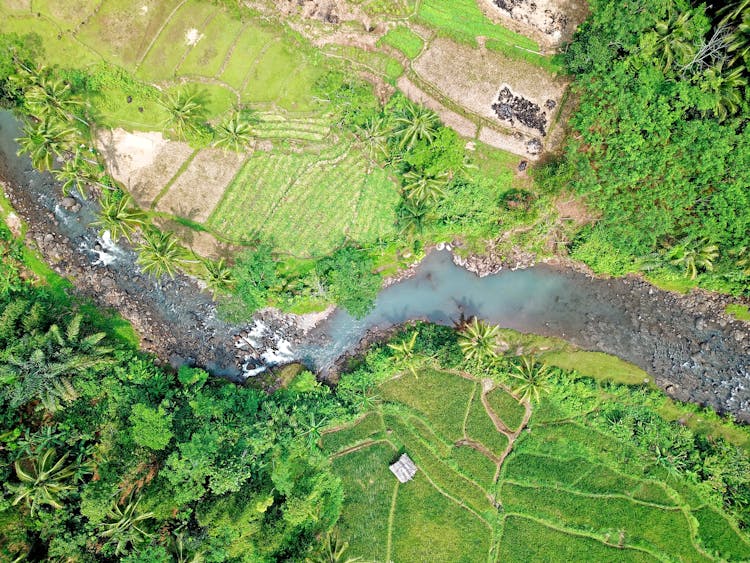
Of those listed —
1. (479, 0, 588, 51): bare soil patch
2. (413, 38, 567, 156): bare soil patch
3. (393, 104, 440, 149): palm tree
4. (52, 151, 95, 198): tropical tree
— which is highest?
(479, 0, 588, 51): bare soil patch

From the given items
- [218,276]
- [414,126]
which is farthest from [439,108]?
[218,276]

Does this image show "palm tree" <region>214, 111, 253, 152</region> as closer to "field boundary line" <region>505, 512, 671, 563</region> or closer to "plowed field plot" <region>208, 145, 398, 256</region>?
"plowed field plot" <region>208, 145, 398, 256</region>

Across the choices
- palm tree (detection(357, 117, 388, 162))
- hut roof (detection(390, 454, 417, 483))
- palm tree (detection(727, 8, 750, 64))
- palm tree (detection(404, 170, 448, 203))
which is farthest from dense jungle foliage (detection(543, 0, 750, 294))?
hut roof (detection(390, 454, 417, 483))

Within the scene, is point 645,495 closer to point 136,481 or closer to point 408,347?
point 408,347

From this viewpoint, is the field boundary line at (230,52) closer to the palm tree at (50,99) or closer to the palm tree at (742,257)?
the palm tree at (50,99)

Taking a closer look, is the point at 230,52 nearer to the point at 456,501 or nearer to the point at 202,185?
the point at 202,185


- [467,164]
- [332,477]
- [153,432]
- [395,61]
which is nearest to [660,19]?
[467,164]

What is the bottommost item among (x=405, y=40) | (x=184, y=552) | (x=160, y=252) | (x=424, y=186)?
(x=184, y=552)

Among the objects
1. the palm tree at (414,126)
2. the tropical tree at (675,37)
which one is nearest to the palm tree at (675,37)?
the tropical tree at (675,37)
